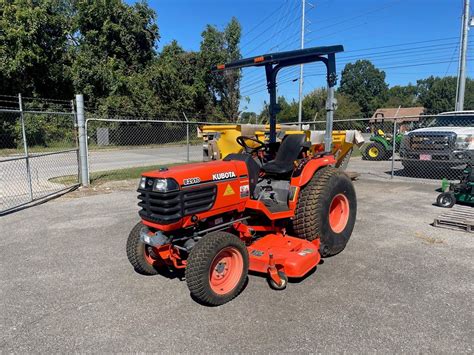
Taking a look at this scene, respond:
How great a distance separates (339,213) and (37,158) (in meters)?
15.1

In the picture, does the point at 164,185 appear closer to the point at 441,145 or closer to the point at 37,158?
the point at 441,145

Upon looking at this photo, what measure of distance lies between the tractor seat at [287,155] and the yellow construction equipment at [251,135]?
4.21 m

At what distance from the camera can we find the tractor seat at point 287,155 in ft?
13.7

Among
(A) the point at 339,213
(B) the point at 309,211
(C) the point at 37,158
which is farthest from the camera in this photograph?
(C) the point at 37,158

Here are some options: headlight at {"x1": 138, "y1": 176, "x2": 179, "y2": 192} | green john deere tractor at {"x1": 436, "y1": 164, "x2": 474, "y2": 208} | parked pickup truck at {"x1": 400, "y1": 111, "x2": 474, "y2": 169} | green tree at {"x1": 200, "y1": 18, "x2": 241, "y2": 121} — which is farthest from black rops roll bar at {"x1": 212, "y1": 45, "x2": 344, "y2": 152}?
green tree at {"x1": 200, "y1": 18, "x2": 241, "y2": 121}

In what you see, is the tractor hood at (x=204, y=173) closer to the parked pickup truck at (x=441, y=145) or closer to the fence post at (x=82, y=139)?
the fence post at (x=82, y=139)

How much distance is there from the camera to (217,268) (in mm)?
3367

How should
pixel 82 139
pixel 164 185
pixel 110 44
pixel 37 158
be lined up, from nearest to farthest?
pixel 164 185 < pixel 82 139 < pixel 37 158 < pixel 110 44

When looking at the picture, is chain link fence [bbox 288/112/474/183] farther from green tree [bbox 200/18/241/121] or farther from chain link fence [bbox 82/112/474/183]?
green tree [bbox 200/18/241/121]

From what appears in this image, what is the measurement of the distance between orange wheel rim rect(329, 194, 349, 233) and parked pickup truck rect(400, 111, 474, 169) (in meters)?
6.01

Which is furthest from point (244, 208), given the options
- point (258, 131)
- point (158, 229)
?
point (258, 131)

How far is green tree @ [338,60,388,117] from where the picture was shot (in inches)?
3900

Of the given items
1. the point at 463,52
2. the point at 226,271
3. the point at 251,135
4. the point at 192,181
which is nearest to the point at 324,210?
the point at 226,271

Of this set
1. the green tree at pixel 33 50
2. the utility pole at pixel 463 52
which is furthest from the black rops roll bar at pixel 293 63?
the green tree at pixel 33 50
